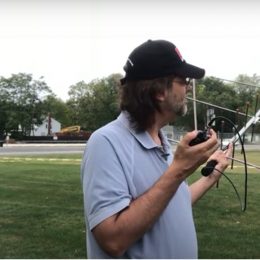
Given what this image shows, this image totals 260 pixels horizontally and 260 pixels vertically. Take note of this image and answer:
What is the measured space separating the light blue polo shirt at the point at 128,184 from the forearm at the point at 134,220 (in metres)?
0.03

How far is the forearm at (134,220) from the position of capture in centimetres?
203

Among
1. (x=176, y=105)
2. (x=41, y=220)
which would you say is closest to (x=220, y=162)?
(x=176, y=105)

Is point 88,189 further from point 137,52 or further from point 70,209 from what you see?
point 70,209

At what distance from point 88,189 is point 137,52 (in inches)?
24.3

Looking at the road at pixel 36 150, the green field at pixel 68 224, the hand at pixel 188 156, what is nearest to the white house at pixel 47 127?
the road at pixel 36 150

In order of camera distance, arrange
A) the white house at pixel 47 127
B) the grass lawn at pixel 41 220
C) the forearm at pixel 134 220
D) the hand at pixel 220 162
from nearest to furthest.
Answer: the forearm at pixel 134 220 < the hand at pixel 220 162 < the grass lawn at pixel 41 220 < the white house at pixel 47 127

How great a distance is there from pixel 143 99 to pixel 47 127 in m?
93.9

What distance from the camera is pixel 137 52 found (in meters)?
2.29

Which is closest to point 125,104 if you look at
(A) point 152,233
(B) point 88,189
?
(B) point 88,189

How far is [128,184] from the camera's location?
2.13 m

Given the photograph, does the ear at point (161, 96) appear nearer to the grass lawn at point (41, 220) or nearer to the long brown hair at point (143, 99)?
the long brown hair at point (143, 99)

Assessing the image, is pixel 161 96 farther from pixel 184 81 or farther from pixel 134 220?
pixel 134 220

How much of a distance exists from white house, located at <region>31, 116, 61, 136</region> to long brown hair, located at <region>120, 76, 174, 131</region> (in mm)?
83511

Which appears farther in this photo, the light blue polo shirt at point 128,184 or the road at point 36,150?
the road at point 36,150
